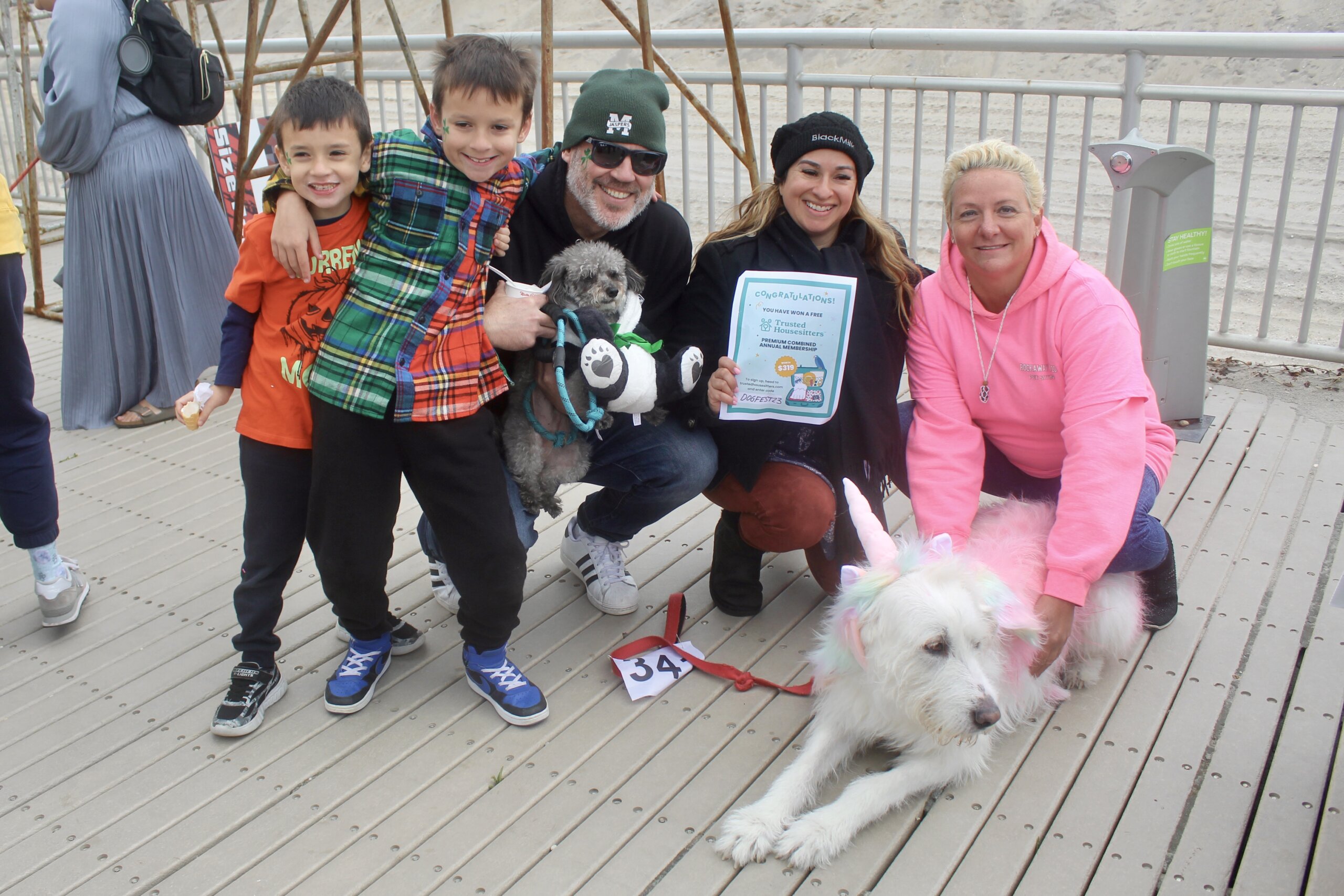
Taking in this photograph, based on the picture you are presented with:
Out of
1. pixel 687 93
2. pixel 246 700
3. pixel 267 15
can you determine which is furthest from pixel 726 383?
pixel 267 15

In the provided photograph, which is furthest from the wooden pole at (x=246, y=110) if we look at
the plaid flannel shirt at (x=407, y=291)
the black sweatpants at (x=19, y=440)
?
the plaid flannel shirt at (x=407, y=291)

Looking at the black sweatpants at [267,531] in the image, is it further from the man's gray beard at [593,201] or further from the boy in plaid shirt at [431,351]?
the man's gray beard at [593,201]

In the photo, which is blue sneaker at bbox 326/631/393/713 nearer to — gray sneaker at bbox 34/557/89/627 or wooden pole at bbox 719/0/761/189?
gray sneaker at bbox 34/557/89/627

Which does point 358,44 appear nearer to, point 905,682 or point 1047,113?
point 905,682

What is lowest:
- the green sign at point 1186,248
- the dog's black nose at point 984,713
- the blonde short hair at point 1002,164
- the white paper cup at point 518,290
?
the dog's black nose at point 984,713

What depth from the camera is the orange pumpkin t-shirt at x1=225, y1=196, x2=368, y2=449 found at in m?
2.47

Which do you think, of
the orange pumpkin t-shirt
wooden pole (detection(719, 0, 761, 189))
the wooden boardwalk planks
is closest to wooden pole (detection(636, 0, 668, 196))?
wooden pole (detection(719, 0, 761, 189))

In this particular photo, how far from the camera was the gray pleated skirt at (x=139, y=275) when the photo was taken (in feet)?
15.5

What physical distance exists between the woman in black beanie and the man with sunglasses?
11 centimetres

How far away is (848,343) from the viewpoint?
9.67 ft

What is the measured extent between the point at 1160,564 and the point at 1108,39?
118 inches

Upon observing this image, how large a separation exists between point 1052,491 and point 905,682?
3.53 ft

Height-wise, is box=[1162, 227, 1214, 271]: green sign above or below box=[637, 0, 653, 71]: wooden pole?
below

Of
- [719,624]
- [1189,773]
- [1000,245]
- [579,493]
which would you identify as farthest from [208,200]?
[1189,773]
